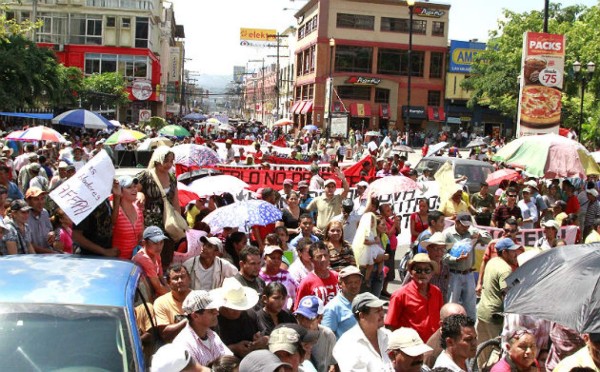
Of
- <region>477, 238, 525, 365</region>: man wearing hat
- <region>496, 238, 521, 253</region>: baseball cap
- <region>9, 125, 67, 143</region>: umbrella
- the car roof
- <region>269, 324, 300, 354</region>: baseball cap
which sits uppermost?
<region>9, 125, 67, 143</region>: umbrella

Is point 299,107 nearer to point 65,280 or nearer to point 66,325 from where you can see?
point 65,280

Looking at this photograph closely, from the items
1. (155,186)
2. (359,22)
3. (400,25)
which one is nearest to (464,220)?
(155,186)

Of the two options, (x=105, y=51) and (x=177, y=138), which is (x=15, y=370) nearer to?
(x=177, y=138)

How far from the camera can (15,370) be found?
3.96m

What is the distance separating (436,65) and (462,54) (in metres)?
2.33

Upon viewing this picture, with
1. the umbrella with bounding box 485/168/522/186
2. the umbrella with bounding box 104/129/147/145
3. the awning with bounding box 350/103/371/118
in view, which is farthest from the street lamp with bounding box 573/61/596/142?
the awning with bounding box 350/103/371/118

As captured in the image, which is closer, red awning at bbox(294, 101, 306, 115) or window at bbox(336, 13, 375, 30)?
window at bbox(336, 13, 375, 30)

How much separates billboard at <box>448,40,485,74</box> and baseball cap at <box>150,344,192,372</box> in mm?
63806

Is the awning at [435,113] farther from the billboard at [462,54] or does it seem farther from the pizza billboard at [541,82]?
the pizza billboard at [541,82]

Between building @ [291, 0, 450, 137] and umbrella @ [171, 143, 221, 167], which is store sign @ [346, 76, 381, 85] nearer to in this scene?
building @ [291, 0, 450, 137]

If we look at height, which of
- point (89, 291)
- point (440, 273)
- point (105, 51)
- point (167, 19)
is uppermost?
point (167, 19)

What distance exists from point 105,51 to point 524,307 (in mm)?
63162

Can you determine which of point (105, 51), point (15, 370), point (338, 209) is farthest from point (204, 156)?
point (105, 51)

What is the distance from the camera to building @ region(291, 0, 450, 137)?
215 feet
